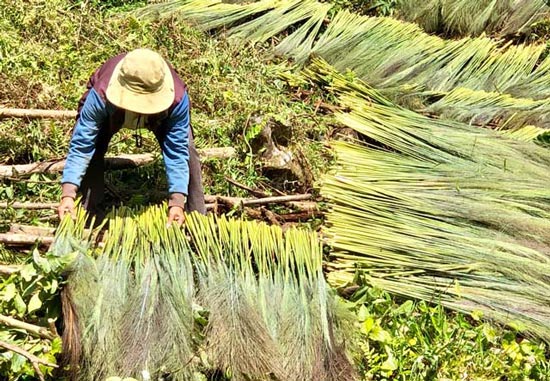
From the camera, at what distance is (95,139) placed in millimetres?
3061

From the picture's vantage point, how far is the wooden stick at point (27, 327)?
102 inches

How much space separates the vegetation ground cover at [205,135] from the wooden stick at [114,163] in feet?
0.18

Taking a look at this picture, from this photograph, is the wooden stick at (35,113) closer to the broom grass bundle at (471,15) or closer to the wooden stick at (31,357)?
the wooden stick at (31,357)

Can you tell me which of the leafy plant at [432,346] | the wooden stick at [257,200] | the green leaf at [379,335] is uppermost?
the wooden stick at [257,200]

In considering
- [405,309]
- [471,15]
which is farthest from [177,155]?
[471,15]

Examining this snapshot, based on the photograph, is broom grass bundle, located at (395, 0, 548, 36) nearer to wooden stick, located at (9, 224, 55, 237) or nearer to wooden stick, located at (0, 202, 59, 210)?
wooden stick, located at (0, 202, 59, 210)

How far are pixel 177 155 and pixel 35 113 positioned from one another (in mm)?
1197

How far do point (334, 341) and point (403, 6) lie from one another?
14.4ft

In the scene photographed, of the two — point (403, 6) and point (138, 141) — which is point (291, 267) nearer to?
point (138, 141)

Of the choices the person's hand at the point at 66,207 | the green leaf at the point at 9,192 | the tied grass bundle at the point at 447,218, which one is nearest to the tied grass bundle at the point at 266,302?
the tied grass bundle at the point at 447,218

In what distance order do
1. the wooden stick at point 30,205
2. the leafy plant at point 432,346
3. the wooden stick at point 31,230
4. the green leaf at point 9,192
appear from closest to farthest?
the leafy plant at point 432,346 < the wooden stick at point 31,230 < the wooden stick at point 30,205 < the green leaf at point 9,192

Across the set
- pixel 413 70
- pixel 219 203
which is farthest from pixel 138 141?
pixel 413 70

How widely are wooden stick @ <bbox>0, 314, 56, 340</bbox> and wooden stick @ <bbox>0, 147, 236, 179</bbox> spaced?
1179mm

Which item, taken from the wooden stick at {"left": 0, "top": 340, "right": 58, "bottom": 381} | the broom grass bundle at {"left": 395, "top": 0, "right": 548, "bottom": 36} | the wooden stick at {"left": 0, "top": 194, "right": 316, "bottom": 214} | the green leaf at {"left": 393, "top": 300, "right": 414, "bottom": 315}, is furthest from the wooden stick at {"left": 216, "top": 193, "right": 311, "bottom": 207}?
the broom grass bundle at {"left": 395, "top": 0, "right": 548, "bottom": 36}
